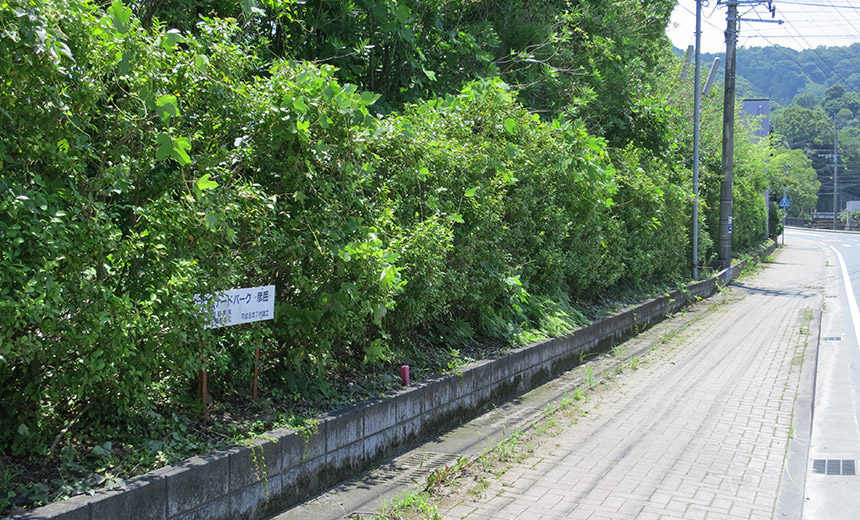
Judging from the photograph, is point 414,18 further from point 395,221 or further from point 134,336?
point 134,336

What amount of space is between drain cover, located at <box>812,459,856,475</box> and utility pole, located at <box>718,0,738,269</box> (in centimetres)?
1720

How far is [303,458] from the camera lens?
199 inches

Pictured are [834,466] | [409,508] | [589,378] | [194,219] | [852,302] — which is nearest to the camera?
[194,219]

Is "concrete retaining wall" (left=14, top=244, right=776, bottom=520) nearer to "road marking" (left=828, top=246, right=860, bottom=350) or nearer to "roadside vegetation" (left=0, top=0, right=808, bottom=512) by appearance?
"roadside vegetation" (left=0, top=0, right=808, bottom=512)

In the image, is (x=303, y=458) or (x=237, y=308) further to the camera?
(x=303, y=458)

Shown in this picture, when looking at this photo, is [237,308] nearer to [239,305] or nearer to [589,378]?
[239,305]

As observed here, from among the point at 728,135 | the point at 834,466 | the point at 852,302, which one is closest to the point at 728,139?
the point at 728,135

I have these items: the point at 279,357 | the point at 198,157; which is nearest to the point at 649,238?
the point at 279,357

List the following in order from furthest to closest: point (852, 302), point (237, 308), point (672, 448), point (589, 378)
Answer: point (852, 302), point (589, 378), point (672, 448), point (237, 308)

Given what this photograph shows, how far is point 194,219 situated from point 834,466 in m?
5.74

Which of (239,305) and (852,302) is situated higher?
(239,305)

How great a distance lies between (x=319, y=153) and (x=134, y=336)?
1948 millimetres

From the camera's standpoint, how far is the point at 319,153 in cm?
526

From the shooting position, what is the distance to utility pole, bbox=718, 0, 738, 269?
2223 centimetres
